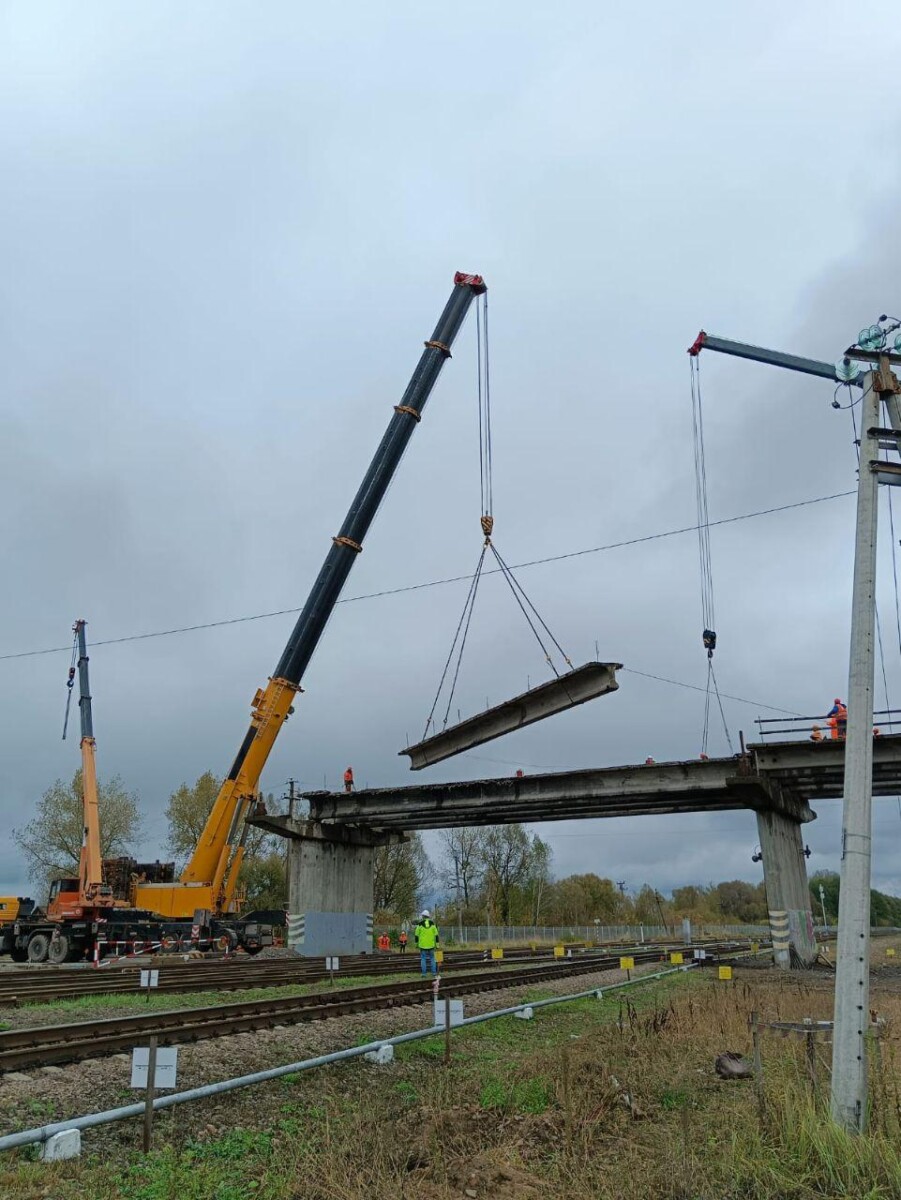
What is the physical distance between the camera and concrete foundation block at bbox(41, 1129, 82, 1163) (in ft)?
23.2

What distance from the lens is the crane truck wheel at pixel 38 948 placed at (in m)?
30.8

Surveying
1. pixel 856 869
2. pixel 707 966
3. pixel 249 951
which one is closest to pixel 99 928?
pixel 249 951

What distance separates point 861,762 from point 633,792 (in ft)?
94.3

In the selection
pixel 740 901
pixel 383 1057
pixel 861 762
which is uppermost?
pixel 861 762

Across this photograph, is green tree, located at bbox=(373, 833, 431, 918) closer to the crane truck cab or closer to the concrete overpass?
the concrete overpass

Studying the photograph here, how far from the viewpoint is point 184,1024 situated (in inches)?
501

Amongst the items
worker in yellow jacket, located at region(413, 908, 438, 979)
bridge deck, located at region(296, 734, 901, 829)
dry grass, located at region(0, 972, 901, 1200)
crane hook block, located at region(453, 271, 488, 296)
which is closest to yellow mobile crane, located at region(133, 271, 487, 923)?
crane hook block, located at region(453, 271, 488, 296)

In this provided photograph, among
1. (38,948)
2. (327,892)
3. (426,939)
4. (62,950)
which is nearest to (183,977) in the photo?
(426,939)

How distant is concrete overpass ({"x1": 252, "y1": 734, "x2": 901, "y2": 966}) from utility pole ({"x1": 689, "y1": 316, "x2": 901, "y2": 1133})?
24262 mm

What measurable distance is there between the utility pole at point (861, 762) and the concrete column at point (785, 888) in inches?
1018

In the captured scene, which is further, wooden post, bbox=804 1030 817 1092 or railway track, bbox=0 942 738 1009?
railway track, bbox=0 942 738 1009

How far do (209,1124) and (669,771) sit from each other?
28.6 m

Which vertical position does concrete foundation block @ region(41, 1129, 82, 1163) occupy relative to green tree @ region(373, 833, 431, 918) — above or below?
above

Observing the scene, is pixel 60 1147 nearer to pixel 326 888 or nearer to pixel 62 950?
pixel 62 950
